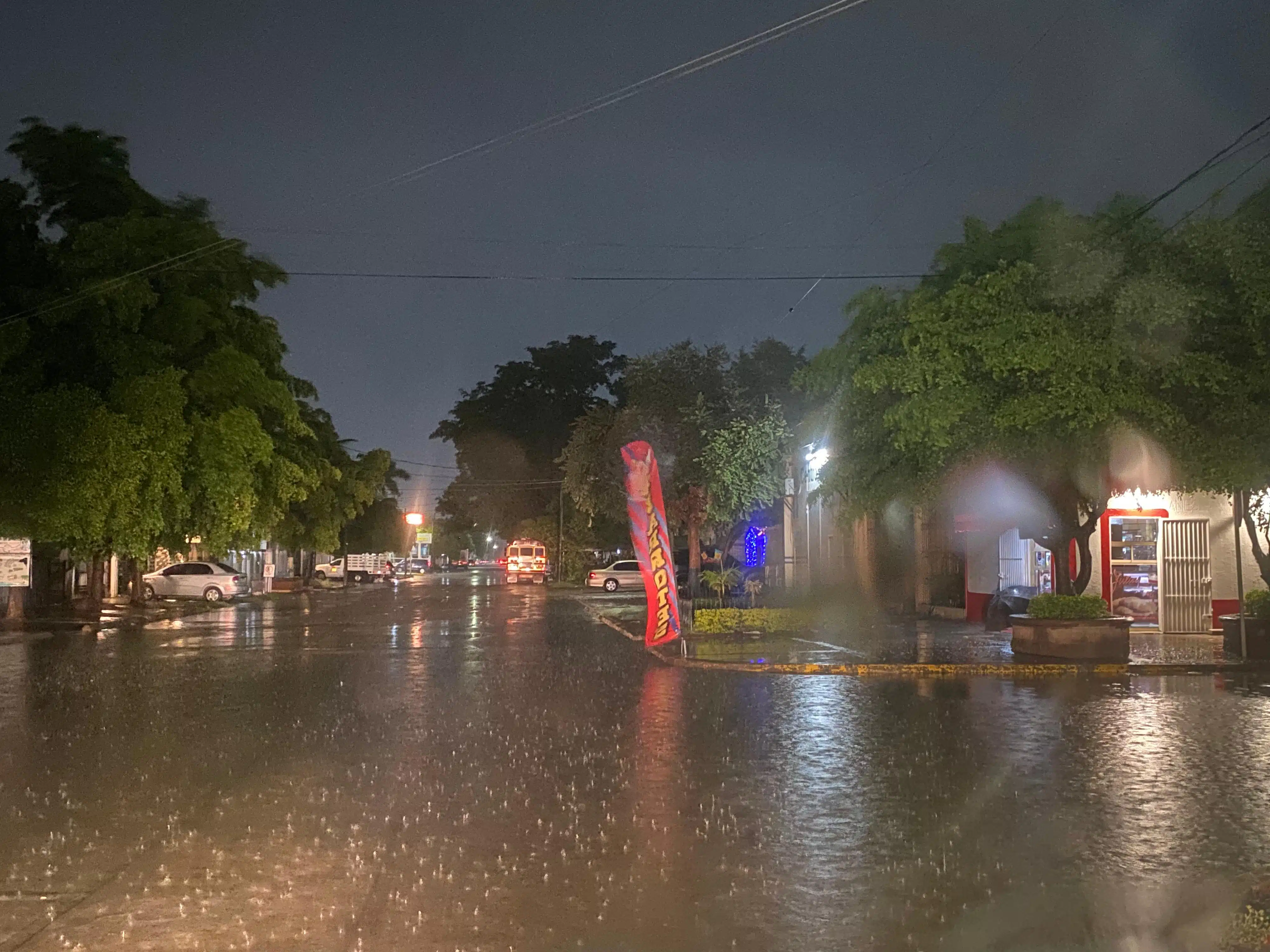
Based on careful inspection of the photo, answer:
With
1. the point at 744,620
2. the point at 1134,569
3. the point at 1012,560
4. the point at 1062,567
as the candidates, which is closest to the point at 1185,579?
the point at 1134,569

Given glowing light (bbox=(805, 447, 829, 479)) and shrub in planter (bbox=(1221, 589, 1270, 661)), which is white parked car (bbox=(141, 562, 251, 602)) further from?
shrub in planter (bbox=(1221, 589, 1270, 661))

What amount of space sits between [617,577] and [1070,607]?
134 ft

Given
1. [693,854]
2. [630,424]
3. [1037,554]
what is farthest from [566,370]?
[693,854]

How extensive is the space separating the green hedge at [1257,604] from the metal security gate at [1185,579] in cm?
367

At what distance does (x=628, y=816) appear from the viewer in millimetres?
8586

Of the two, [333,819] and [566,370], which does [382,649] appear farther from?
[566,370]

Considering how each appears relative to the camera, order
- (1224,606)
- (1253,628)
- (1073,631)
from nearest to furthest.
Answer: (1073,631)
(1253,628)
(1224,606)

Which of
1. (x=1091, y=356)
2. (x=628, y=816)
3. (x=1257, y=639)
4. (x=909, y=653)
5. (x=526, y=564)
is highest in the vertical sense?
(x=1091, y=356)

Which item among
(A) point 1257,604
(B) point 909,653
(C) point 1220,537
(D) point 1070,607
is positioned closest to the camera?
(D) point 1070,607

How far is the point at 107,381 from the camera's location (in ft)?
101

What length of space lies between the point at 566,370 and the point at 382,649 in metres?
62.4

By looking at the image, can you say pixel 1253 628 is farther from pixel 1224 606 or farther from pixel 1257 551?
pixel 1224 606

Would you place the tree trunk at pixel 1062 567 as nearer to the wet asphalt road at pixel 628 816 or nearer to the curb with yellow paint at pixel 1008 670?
the curb with yellow paint at pixel 1008 670

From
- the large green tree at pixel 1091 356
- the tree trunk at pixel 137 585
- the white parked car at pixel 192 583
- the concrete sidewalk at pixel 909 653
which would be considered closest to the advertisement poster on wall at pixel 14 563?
the tree trunk at pixel 137 585
